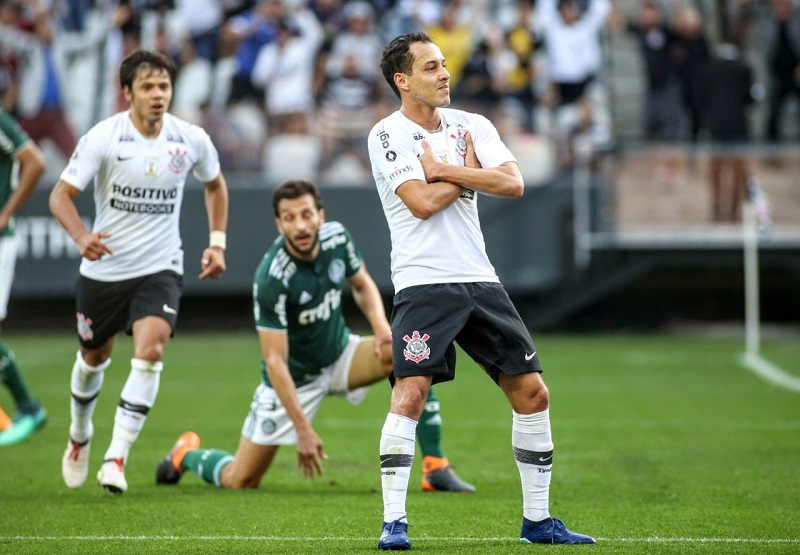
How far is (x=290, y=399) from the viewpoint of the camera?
290 inches

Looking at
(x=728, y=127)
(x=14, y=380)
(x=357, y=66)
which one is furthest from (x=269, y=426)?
(x=728, y=127)

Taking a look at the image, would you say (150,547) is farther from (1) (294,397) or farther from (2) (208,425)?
(2) (208,425)

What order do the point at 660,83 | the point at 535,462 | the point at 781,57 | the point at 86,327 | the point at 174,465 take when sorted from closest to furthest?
1. the point at 535,462
2. the point at 86,327
3. the point at 174,465
4. the point at 660,83
5. the point at 781,57

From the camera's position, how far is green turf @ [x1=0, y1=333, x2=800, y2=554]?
249 inches

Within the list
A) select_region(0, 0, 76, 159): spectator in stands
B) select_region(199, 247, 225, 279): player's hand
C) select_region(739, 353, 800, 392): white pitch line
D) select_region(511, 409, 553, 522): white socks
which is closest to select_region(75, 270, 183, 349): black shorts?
select_region(199, 247, 225, 279): player's hand

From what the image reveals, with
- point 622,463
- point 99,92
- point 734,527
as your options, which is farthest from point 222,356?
point 734,527

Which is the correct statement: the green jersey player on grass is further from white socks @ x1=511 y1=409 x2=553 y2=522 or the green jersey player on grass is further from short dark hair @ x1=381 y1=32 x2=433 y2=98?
white socks @ x1=511 y1=409 x2=553 y2=522

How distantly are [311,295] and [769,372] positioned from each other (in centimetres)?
816

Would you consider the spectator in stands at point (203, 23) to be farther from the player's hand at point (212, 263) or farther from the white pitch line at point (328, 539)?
the white pitch line at point (328, 539)

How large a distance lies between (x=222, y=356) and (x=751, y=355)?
6596 millimetres

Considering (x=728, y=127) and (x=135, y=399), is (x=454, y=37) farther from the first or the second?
(x=135, y=399)

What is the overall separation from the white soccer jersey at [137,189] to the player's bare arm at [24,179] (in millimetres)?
1685

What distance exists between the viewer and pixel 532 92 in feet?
63.7

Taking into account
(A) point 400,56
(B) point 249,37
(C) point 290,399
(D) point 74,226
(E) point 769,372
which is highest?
(B) point 249,37
